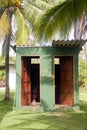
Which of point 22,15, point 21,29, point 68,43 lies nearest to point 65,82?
point 68,43

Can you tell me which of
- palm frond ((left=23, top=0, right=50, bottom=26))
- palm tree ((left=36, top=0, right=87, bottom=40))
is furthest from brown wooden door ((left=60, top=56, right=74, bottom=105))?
palm tree ((left=36, top=0, right=87, bottom=40))

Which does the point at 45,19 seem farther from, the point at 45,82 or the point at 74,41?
the point at 45,82

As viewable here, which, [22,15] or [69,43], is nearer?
[69,43]

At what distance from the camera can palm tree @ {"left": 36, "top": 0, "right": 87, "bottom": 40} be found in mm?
9430

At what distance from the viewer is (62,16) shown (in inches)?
386

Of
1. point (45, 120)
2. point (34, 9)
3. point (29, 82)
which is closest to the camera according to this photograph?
point (45, 120)

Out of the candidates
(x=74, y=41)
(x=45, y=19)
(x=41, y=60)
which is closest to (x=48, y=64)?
(x=41, y=60)

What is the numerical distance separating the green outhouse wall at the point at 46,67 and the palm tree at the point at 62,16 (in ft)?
9.81

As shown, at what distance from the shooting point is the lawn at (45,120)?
9703 mm

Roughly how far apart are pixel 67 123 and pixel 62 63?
5.51 m

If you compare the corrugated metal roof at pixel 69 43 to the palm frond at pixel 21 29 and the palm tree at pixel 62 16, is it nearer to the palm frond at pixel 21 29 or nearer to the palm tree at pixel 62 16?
the palm tree at pixel 62 16

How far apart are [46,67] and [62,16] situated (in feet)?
14.3

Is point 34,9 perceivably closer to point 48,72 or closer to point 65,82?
point 48,72

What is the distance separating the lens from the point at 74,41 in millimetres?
12766
